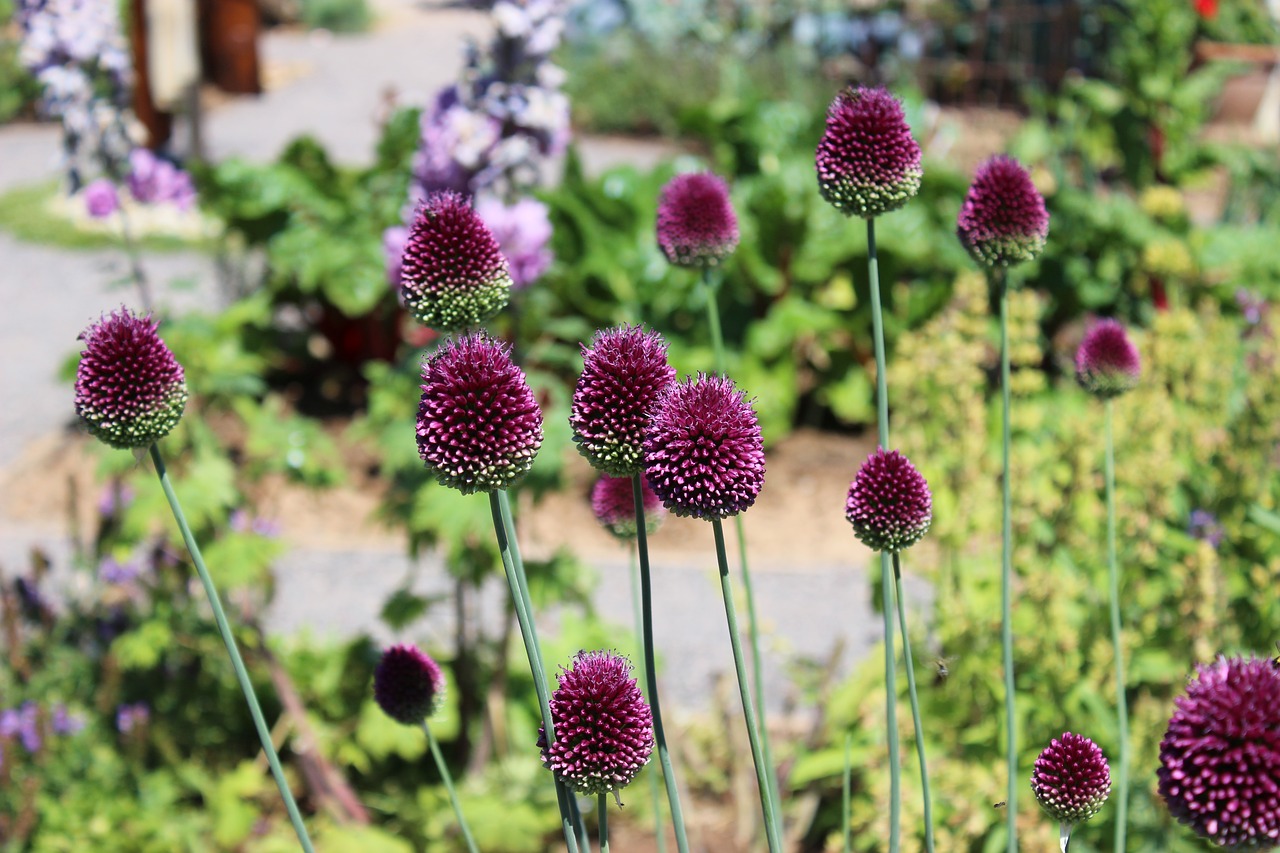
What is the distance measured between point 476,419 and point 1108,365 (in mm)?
1383

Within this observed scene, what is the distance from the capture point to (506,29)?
12.1 ft

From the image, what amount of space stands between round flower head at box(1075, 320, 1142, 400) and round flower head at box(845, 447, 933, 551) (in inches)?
27.1

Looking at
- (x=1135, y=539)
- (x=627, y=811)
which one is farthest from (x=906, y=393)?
(x=627, y=811)

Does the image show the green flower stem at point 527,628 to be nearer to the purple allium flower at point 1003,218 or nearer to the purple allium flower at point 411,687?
the purple allium flower at point 411,687

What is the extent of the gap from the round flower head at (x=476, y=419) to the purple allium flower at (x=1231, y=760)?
2.47 feet

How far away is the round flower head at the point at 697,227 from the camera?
2172 millimetres

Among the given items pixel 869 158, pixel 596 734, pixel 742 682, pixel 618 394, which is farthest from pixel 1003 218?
pixel 596 734

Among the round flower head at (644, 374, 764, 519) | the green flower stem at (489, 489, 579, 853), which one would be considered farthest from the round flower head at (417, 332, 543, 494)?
the round flower head at (644, 374, 764, 519)

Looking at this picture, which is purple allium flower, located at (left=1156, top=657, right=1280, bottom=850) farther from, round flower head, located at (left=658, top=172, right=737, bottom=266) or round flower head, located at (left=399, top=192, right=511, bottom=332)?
round flower head, located at (left=658, top=172, right=737, bottom=266)

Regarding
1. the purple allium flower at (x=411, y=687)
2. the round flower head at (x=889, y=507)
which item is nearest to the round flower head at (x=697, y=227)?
the round flower head at (x=889, y=507)

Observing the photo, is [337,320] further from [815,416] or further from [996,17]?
[996,17]

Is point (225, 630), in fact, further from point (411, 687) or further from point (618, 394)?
point (618, 394)

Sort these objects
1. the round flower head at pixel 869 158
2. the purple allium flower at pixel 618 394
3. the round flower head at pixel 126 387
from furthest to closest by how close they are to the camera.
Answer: the round flower head at pixel 869 158, the round flower head at pixel 126 387, the purple allium flower at pixel 618 394

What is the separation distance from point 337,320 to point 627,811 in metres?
3.83
